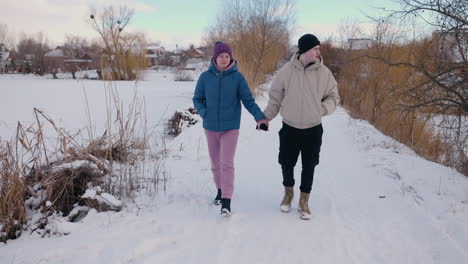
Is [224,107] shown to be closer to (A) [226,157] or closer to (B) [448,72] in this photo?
(A) [226,157]

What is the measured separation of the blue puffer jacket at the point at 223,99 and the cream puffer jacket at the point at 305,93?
322 millimetres

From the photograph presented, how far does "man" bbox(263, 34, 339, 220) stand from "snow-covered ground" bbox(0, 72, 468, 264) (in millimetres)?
459

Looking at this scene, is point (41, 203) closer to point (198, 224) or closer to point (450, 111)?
point (198, 224)

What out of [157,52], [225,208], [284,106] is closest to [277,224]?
[225,208]

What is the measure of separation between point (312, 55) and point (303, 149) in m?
0.94

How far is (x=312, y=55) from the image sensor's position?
9.62 ft

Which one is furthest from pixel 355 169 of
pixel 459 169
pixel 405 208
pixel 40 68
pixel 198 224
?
pixel 40 68

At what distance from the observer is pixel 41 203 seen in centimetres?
306

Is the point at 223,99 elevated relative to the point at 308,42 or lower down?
lower down

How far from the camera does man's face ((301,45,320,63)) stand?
292 centimetres

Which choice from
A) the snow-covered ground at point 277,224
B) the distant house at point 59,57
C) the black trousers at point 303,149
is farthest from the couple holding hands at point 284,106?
the distant house at point 59,57

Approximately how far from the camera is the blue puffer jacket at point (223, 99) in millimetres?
3117

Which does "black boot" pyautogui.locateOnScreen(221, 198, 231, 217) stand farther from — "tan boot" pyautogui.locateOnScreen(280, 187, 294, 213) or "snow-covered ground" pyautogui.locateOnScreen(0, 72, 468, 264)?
"tan boot" pyautogui.locateOnScreen(280, 187, 294, 213)

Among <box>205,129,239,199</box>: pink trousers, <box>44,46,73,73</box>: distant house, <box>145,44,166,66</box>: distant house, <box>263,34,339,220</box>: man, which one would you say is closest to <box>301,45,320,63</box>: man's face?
<box>263,34,339,220</box>: man
